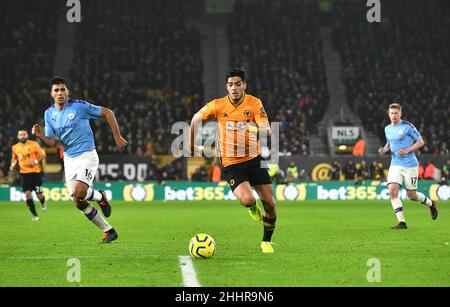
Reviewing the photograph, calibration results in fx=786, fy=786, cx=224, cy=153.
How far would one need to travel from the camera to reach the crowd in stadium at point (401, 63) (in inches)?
1436

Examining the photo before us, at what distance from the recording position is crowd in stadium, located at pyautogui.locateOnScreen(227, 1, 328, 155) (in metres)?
36.3

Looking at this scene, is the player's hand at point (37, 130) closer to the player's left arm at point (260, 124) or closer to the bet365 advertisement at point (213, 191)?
the player's left arm at point (260, 124)

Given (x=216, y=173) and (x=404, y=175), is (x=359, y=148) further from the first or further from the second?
(x=404, y=175)

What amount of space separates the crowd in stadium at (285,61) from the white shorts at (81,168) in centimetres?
2268

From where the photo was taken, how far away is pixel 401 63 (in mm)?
40156

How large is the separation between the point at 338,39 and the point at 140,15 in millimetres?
10705

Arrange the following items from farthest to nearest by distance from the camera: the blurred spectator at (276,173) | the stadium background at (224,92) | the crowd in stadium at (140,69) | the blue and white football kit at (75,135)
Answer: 1. the crowd in stadium at (140,69)
2. the blurred spectator at (276,173)
3. the stadium background at (224,92)
4. the blue and white football kit at (75,135)

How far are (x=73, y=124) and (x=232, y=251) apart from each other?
310 centimetres

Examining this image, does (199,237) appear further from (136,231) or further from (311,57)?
(311,57)

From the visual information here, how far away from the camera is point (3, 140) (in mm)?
32875

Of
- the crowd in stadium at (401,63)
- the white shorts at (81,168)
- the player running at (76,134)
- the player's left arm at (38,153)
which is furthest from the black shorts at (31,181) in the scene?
the crowd in stadium at (401,63)

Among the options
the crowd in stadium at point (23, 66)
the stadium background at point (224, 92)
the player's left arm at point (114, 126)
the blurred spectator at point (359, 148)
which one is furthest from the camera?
the crowd in stadium at point (23, 66)

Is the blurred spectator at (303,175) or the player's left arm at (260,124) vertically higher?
the player's left arm at (260,124)

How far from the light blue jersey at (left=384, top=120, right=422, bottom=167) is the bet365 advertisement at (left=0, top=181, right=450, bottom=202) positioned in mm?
14132
